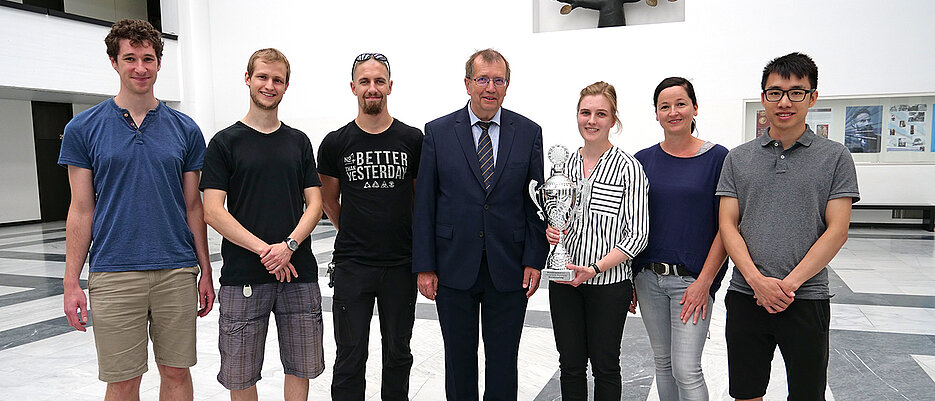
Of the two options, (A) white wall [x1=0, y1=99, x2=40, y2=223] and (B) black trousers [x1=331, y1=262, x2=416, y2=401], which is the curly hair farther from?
(A) white wall [x1=0, y1=99, x2=40, y2=223]

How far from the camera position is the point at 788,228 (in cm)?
212

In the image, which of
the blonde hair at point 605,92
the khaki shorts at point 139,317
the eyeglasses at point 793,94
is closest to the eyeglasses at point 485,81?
the blonde hair at point 605,92

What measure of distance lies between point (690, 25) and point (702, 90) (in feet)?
3.62

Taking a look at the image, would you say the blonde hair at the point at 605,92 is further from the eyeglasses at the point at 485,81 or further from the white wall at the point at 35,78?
the white wall at the point at 35,78

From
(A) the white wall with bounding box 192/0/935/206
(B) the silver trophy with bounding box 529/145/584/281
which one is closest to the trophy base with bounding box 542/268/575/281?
(B) the silver trophy with bounding box 529/145/584/281

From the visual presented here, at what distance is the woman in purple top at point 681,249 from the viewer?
2.29 meters

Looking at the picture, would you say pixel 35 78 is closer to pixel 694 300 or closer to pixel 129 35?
pixel 129 35

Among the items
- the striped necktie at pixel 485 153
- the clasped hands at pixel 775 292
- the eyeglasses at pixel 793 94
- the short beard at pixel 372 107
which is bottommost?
the clasped hands at pixel 775 292

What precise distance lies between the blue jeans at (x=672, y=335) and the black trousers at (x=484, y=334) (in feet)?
1.67

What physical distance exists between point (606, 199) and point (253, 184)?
1.42 meters

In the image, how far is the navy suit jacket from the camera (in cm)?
246

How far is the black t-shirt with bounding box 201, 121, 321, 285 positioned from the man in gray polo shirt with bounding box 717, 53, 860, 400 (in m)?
1.72

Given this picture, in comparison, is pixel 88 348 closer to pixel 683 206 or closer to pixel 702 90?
pixel 683 206

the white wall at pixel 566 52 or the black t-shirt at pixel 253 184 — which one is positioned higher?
the white wall at pixel 566 52
